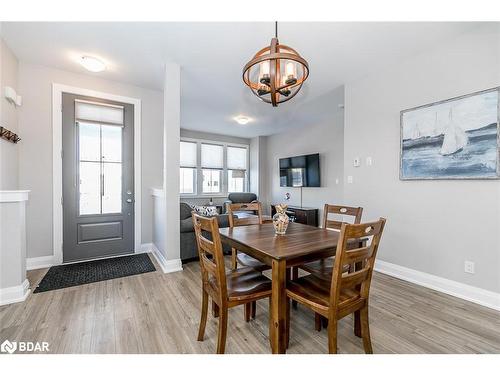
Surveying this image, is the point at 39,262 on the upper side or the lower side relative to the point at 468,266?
lower

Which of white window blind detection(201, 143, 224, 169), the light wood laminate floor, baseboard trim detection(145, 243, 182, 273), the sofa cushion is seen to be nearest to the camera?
the light wood laminate floor

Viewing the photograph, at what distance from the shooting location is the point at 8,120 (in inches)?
105

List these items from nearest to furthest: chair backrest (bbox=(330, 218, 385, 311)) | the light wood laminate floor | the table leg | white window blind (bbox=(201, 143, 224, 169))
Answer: chair backrest (bbox=(330, 218, 385, 311))
the table leg
the light wood laminate floor
white window blind (bbox=(201, 143, 224, 169))

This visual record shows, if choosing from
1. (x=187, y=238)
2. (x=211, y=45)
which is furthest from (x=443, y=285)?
(x=211, y=45)

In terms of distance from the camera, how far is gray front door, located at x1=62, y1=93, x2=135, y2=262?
3240 mm

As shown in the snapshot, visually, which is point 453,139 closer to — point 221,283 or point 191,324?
point 221,283

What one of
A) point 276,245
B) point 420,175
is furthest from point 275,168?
point 276,245

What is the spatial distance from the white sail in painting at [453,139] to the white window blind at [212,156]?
18.7 feet

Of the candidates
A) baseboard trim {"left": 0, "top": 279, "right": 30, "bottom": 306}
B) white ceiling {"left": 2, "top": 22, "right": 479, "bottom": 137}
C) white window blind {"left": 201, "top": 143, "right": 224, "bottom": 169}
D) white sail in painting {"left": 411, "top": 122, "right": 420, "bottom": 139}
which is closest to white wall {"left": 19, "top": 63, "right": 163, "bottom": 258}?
white ceiling {"left": 2, "top": 22, "right": 479, "bottom": 137}

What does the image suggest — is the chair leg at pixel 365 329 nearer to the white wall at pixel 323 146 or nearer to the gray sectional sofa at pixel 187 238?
the gray sectional sofa at pixel 187 238

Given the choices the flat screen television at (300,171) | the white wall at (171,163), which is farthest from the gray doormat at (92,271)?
the flat screen television at (300,171)

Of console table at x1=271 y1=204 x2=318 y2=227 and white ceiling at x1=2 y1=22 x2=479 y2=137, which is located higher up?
white ceiling at x1=2 y1=22 x2=479 y2=137

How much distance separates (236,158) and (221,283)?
21.0 feet

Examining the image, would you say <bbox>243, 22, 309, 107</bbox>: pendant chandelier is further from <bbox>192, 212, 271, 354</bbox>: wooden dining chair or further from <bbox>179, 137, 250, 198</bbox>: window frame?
<bbox>179, 137, 250, 198</bbox>: window frame
